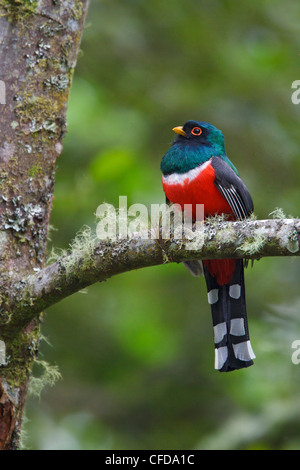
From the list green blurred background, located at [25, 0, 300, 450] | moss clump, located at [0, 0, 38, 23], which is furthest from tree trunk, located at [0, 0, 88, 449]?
green blurred background, located at [25, 0, 300, 450]

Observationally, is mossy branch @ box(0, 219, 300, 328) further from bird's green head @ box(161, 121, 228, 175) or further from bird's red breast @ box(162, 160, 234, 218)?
bird's green head @ box(161, 121, 228, 175)

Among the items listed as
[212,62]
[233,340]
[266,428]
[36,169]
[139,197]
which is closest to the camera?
[36,169]

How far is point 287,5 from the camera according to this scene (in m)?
6.32

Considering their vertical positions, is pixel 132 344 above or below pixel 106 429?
above

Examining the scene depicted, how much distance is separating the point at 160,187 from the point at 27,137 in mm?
2354

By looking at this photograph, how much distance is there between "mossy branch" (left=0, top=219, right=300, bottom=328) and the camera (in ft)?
9.30

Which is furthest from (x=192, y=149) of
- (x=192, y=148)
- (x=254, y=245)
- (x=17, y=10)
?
(x=254, y=245)

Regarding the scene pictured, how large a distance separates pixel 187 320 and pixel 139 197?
1.41 metres

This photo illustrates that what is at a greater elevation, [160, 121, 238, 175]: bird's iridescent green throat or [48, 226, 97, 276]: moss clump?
[160, 121, 238, 175]: bird's iridescent green throat

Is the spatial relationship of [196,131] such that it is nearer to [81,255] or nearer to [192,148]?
[192,148]

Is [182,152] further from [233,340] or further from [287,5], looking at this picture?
[287,5]

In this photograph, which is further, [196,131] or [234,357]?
[196,131]

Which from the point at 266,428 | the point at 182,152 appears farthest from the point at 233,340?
the point at 182,152

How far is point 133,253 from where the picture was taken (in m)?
3.09
